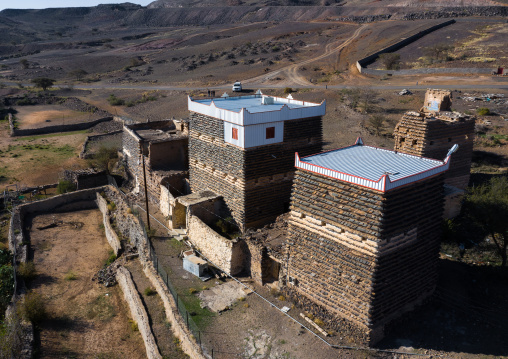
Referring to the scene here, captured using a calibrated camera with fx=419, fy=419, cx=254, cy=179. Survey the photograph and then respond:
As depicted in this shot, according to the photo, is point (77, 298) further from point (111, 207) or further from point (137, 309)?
point (111, 207)

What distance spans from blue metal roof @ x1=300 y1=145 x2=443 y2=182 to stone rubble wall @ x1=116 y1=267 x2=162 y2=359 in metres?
9.49

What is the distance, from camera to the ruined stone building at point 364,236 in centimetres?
1447

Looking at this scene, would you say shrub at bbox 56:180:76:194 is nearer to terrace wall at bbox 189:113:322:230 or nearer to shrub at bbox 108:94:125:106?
terrace wall at bbox 189:113:322:230

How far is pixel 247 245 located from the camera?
65.7ft

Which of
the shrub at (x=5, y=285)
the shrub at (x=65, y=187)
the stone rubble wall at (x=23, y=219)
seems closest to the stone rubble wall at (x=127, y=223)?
the stone rubble wall at (x=23, y=219)

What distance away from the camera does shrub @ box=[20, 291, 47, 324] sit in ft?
62.0

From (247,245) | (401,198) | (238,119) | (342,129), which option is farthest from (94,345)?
(342,129)

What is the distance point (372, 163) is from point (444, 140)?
29.2 feet

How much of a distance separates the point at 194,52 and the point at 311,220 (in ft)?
320

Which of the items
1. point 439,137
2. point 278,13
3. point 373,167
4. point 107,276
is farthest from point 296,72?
point 278,13

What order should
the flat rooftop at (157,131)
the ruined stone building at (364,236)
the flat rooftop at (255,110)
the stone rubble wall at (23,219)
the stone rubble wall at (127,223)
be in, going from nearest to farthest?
the ruined stone building at (364,236), the stone rubble wall at (23,219), the flat rooftop at (255,110), the stone rubble wall at (127,223), the flat rooftop at (157,131)

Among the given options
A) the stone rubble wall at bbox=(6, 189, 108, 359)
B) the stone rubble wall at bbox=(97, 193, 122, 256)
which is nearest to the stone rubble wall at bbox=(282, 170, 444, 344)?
the stone rubble wall at bbox=(6, 189, 108, 359)

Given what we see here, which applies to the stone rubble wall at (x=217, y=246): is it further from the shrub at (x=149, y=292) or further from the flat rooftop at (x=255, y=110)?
the flat rooftop at (x=255, y=110)

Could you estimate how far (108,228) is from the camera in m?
27.3
